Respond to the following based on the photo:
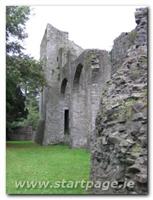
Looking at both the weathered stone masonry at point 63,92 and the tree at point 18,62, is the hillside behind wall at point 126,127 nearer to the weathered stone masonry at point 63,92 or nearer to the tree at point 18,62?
the weathered stone masonry at point 63,92

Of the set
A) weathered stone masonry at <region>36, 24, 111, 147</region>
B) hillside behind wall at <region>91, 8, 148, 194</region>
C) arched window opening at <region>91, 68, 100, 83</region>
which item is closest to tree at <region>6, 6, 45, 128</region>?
weathered stone masonry at <region>36, 24, 111, 147</region>

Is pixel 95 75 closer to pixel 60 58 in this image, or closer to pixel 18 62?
pixel 18 62

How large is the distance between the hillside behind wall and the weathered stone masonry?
9.88 metres

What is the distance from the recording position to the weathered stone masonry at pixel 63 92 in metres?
19.2

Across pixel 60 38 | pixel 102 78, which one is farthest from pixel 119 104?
pixel 60 38

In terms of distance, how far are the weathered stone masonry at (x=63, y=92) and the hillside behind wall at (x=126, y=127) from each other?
389 inches

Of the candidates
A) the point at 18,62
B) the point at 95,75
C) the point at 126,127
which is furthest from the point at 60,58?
the point at 126,127

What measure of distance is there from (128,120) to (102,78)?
10.2 metres

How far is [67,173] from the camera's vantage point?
841 centimetres

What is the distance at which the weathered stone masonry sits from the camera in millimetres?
19203

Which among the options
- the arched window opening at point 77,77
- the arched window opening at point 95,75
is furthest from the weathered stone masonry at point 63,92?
the arched window opening at point 95,75

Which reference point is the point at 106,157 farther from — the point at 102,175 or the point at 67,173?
the point at 67,173

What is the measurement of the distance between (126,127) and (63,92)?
18278 mm

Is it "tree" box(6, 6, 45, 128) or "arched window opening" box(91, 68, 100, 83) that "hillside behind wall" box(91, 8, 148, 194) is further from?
"tree" box(6, 6, 45, 128)
